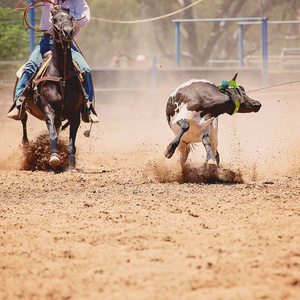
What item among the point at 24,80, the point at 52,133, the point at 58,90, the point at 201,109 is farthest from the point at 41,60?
the point at 201,109

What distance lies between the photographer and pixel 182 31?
3762cm

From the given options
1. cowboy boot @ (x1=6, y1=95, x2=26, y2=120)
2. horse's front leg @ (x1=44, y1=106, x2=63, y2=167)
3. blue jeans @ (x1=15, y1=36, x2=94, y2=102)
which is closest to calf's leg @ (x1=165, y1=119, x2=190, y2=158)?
horse's front leg @ (x1=44, y1=106, x2=63, y2=167)

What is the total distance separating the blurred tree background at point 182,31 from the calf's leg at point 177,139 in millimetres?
25353

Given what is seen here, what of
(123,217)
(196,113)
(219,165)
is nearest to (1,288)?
(123,217)

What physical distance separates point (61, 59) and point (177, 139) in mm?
2253

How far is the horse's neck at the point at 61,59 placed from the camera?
26.6 ft

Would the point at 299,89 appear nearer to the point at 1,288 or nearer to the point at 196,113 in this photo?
the point at 196,113

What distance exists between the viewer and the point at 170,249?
424 centimetres

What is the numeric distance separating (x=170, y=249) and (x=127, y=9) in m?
36.6

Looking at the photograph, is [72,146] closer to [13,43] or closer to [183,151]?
[183,151]

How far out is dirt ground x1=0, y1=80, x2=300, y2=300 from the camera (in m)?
3.57

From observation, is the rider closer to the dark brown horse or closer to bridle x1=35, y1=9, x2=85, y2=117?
the dark brown horse

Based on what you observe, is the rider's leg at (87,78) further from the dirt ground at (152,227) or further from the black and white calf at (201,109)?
the black and white calf at (201,109)

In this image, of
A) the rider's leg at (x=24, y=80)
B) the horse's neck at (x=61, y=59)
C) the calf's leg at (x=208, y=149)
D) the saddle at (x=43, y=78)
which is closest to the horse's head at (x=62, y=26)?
the horse's neck at (x=61, y=59)
